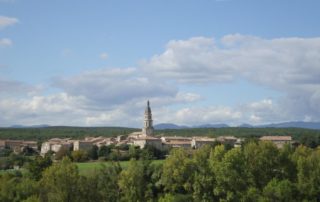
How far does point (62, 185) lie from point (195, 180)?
15640 millimetres

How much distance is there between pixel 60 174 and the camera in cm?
5456

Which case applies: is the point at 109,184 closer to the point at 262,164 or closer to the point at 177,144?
the point at 262,164

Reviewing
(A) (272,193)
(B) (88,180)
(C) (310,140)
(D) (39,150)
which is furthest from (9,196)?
(D) (39,150)

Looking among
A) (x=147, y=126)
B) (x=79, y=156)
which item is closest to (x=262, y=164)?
(x=79, y=156)

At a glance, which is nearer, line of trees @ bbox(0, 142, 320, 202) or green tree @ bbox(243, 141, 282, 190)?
line of trees @ bbox(0, 142, 320, 202)

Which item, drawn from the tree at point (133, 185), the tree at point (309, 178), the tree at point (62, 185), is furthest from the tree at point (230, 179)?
the tree at point (62, 185)

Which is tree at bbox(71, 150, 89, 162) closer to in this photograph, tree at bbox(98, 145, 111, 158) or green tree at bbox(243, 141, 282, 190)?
tree at bbox(98, 145, 111, 158)

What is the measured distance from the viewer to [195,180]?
62.8 m

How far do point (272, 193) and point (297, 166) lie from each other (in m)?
8.10

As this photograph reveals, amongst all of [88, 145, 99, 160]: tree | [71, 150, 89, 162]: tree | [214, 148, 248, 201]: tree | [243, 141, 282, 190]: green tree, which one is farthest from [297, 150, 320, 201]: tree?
[88, 145, 99, 160]: tree

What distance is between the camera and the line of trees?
5538cm

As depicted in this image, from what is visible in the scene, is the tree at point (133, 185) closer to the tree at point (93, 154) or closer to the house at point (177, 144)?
the tree at point (93, 154)

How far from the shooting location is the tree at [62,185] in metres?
53.1

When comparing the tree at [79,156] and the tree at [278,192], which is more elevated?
the tree at [79,156]
